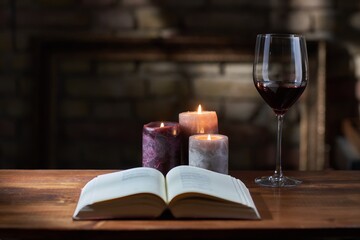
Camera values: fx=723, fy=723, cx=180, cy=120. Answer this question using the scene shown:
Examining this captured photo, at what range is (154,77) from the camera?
221 centimetres

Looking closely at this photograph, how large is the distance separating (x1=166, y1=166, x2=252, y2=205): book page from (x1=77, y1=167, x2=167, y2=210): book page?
2 centimetres

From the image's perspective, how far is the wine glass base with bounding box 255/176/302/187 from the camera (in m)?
1.11

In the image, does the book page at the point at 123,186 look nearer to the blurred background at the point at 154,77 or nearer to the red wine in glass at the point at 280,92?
the red wine in glass at the point at 280,92

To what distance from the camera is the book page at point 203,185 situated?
922mm

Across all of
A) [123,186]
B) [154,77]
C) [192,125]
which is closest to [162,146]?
[192,125]

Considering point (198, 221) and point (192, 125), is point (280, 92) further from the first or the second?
point (198, 221)

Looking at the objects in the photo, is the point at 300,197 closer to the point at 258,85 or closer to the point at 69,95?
the point at 258,85

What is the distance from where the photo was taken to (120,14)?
217 centimetres

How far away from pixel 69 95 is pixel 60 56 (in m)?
0.12

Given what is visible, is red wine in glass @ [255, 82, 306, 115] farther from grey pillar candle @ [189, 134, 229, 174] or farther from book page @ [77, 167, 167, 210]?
book page @ [77, 167, 167, 210]
